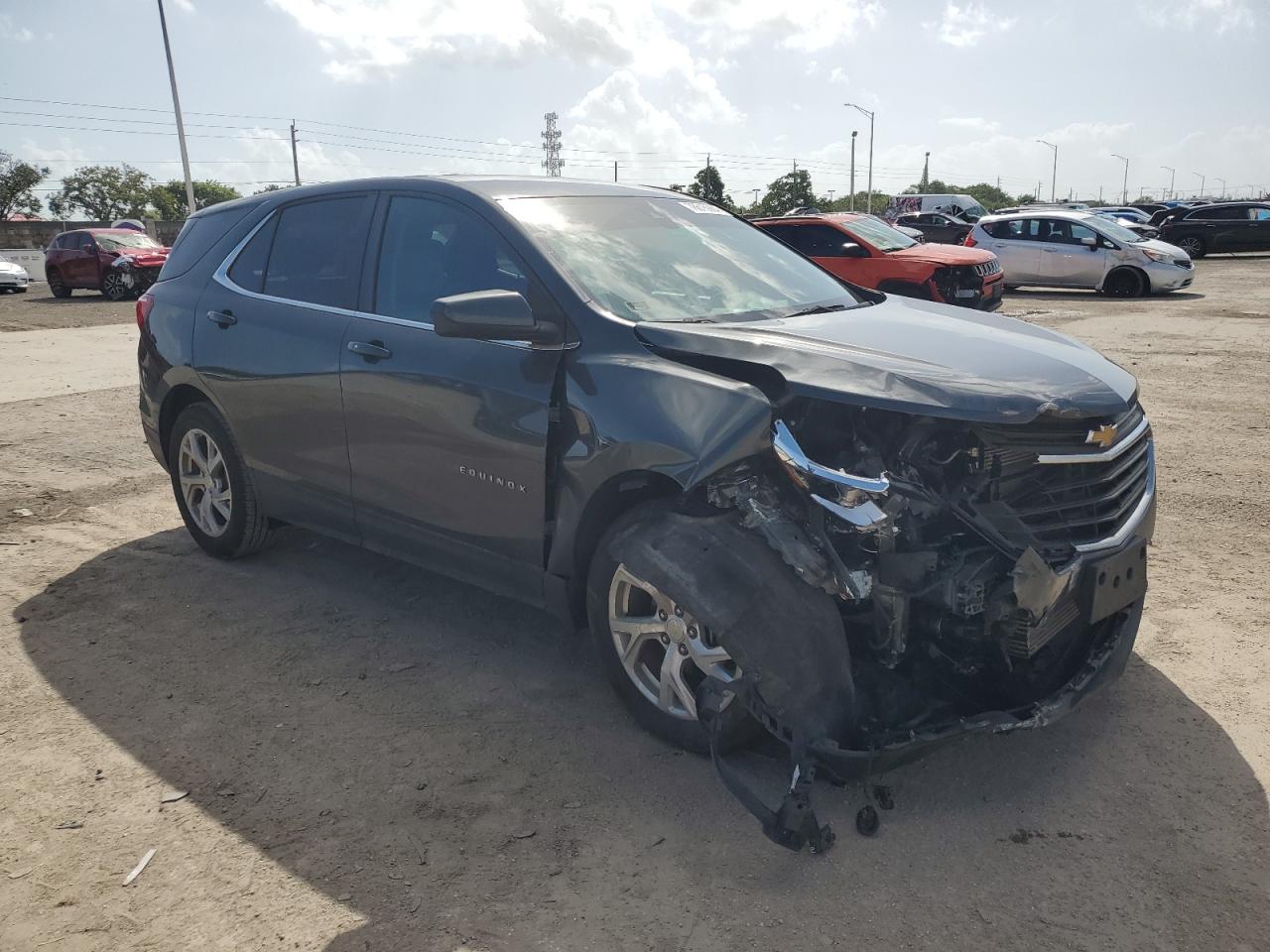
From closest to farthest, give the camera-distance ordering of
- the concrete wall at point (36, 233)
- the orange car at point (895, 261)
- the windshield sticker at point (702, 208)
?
the windshield sticker at point (702, 208), the orange car at point (895, 261), the concrete wall at point (36, 233)

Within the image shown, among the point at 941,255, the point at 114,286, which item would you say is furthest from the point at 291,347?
the point at 114,286

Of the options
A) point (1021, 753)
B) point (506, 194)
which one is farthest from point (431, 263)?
point (1021, 753)

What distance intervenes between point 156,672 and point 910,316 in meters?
3.27

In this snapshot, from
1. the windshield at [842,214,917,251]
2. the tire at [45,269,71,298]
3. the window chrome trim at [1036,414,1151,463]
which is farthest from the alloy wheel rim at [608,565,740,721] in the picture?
the tire at [45,269,71,298]

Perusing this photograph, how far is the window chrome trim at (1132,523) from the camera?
3.03 meters

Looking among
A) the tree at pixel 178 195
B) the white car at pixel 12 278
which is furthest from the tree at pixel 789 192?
the white car at pixel 12 278

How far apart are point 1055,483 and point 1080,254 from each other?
61.3 ft

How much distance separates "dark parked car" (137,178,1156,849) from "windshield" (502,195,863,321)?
0.02m

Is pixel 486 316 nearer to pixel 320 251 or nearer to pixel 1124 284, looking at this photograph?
pixel 320 251

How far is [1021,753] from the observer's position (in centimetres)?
332

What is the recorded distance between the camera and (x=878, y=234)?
14250mm

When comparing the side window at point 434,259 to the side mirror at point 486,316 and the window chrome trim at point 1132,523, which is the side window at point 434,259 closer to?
the side mirror at point 486,316

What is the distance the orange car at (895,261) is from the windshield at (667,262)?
8.31 metres

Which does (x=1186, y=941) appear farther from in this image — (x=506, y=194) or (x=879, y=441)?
(x=506, y=194)
